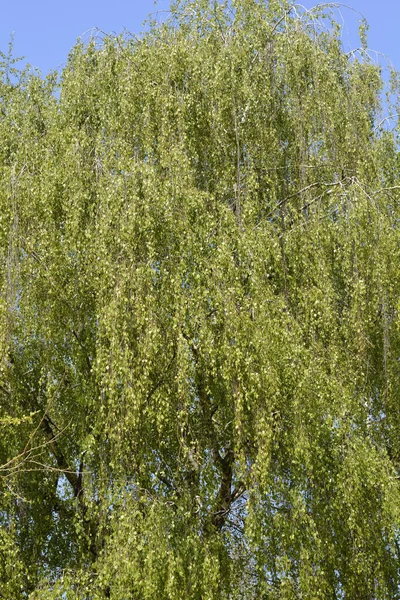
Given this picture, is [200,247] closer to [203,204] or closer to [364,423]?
[203,204]

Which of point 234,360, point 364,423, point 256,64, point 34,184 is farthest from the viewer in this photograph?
point 256,64

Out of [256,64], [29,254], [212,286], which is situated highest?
[256,64]

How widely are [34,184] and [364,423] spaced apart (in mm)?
3172

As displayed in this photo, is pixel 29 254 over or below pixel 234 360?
over

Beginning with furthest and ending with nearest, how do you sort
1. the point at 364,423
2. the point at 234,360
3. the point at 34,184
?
the point at 34,184 → the point at 364,423 → the point at 234,360

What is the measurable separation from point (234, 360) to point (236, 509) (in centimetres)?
172

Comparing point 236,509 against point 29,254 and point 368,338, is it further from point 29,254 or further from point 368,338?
point 29,254

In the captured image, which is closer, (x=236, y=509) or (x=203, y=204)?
(x=203, y=204)

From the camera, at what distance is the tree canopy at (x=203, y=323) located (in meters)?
6.13

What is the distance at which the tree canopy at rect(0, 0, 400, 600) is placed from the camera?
6.13 m

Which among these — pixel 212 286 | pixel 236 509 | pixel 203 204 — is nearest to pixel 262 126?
pixel 203 204

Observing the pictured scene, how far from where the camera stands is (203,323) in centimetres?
630

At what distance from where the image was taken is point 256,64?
25.3 feet

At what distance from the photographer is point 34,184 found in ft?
23.6
